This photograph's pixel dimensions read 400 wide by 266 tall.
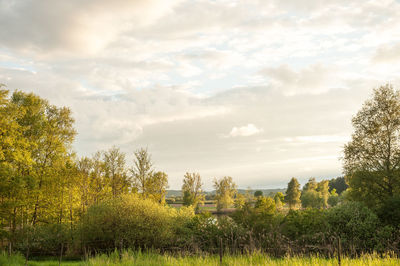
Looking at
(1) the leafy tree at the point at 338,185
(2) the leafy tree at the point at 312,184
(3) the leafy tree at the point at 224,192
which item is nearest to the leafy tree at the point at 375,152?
(3) the leafy tree at the point at 224,192

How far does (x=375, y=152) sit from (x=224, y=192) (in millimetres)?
45014

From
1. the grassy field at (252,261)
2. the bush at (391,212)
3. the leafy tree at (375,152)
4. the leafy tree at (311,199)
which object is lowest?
the leafy tree at (311,199)

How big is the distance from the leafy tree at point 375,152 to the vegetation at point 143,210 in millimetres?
71

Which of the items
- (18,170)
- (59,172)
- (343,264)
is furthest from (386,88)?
(18,170)

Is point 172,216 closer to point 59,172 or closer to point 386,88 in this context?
point 59,172

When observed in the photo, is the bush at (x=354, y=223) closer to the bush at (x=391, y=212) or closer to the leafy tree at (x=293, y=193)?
the bush at (x=391, y=212)

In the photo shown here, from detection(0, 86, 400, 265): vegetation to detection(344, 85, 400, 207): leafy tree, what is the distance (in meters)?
0.07

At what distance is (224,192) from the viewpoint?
67.2 meters

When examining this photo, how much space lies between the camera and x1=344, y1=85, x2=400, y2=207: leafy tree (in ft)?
77.0

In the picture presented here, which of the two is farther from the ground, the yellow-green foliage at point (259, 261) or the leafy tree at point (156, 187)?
the leafy tree at point (156, 187)

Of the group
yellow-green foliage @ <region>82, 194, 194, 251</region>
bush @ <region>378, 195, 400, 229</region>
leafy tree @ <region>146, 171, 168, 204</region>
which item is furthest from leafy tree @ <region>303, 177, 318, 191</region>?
yellow-green foliage @ <region>82, 194, 194, 251</region>

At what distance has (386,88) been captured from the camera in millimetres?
25312

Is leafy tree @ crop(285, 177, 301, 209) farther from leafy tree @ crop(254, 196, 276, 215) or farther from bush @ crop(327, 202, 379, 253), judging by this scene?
leafy tree @ crop(254, 196, 276, 215)

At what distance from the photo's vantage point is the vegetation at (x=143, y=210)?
1823 cm
